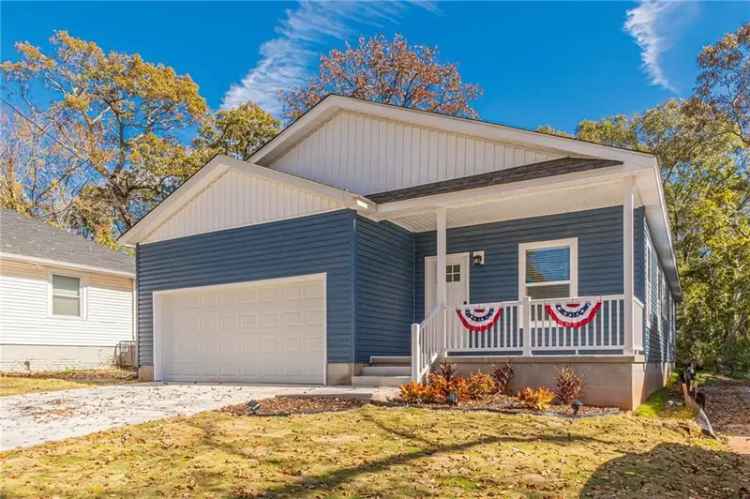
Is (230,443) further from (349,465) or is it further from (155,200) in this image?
(155,200)

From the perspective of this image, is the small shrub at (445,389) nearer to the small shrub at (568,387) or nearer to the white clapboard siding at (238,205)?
the small shrub at (568,387)

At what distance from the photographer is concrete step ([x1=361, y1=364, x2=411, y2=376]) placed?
10.1 meters

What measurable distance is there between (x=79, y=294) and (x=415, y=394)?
13.8 meters

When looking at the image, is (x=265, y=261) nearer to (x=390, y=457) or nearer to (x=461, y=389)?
(x=461, y=389)

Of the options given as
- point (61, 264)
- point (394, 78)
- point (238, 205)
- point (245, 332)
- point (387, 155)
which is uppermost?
point (394, 78)

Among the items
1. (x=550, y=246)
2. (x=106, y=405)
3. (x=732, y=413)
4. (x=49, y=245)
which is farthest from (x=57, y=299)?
(x=732, y=413)

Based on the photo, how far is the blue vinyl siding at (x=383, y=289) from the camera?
1079 centimetres

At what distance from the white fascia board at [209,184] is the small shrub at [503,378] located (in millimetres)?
3875

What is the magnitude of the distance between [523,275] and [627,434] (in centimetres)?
522

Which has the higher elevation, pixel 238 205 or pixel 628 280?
pixel 238 205

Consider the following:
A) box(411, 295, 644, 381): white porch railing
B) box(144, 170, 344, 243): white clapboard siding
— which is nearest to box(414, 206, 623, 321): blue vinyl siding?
box(411, 295, 644, 381): white porch railing

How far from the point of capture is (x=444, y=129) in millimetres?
11742

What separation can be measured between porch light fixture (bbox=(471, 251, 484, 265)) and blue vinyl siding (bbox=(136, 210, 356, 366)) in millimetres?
2882

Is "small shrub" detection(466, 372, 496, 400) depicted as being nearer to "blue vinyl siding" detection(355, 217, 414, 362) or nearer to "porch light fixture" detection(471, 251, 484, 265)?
"blue vinyl siding" detection(355, 217, 414, 362)
